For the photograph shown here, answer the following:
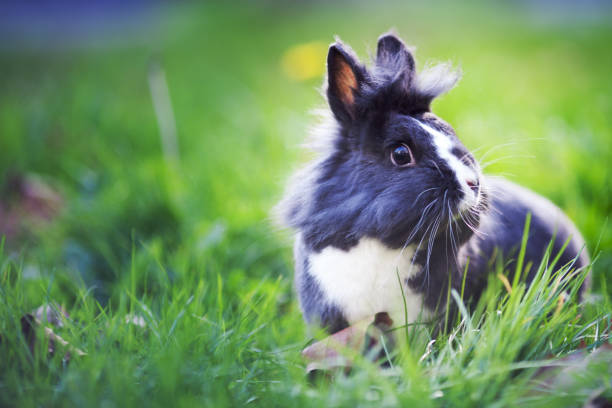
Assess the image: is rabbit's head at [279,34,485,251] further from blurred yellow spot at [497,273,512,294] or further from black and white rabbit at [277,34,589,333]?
blurred yellow spot at [497,273,512,294]

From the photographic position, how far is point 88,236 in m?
3.28

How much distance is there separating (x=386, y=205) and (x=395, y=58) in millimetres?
720

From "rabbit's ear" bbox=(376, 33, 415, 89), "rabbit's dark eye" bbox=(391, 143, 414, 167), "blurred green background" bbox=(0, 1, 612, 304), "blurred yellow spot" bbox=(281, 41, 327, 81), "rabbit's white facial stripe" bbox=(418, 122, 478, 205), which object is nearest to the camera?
"rabbit's white facial stripe" bbox=(418, 122, 478, 205)

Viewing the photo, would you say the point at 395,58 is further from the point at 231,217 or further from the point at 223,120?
the point at 223,120

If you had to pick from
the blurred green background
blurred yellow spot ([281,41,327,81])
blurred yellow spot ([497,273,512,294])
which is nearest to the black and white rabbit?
blurred yellow spot ([497,273,512,294])

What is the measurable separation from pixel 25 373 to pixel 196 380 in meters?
0.56

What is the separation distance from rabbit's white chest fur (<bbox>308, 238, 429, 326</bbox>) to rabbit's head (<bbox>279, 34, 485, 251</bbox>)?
0.05 metres

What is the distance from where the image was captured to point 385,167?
6.73 ft

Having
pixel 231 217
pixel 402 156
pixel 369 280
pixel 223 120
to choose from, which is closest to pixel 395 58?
pixel 402 156

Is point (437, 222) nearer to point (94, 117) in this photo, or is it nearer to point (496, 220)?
point (496, 220)

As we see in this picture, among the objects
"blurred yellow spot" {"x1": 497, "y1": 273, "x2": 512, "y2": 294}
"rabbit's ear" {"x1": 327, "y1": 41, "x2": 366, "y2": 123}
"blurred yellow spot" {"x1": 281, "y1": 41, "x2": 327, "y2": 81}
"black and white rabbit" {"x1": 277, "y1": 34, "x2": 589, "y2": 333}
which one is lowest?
"blurred yellow spot" {"x1": 497, "y1": 273, "x2": 512, "y2": 294}

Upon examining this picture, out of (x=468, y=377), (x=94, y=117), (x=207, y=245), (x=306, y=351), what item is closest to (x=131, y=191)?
(x=207, y=245)

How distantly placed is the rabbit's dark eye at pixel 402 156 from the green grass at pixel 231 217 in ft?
1.89

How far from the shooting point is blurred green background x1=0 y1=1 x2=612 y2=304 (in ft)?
10.6
